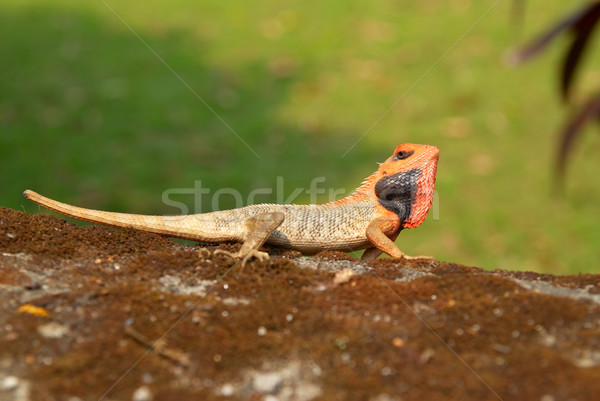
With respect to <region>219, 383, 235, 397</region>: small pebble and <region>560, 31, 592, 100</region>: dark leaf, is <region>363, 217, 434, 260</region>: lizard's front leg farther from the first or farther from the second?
<region>560, 31, 592, 100</region>: dark leaf

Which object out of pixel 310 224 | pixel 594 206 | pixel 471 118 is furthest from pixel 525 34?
pixel 310 224

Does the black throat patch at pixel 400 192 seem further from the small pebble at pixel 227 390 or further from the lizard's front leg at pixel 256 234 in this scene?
the small pebble at pixel 227 390

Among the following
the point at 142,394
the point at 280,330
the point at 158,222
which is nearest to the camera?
the point at 142,394

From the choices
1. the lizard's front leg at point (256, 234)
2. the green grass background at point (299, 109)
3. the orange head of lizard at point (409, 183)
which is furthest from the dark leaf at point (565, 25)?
the green grass background at point (299, 109)

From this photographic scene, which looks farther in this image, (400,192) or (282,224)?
(400,192)

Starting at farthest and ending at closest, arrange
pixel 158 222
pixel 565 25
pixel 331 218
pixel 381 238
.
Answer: pixel 331 218 → pixel 381 238 → pixel 158 222 → pixel 565 25

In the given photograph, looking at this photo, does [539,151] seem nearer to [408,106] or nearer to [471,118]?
[471,118]

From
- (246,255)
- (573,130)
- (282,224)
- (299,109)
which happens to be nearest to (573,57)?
(573,130)

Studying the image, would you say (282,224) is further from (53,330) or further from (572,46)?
(572,46)
